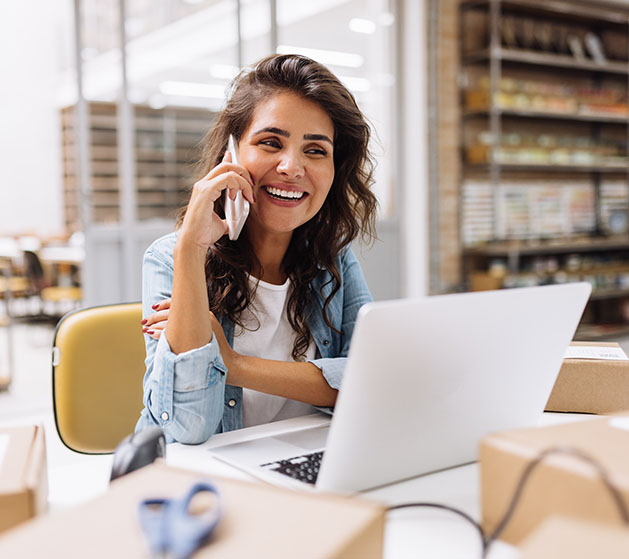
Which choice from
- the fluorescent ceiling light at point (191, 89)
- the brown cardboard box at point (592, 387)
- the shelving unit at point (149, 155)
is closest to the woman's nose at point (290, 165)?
the brown cardboard box at point (592, 387)

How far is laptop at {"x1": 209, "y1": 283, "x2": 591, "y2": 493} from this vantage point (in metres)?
0.74

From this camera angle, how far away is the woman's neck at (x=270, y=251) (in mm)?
1495

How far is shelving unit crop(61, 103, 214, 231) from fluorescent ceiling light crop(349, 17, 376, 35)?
1129 mm

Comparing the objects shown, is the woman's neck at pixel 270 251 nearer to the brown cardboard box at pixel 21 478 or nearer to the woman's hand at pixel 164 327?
the woman's hand at pixel 164 327

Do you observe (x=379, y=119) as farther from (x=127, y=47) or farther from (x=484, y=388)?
(x=484, y=388)

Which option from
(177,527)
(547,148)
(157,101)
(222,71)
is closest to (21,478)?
(177,527)

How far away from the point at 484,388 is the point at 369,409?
0.61 feet

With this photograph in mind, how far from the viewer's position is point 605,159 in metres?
5.52

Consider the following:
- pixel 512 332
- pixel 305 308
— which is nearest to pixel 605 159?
pixel 305 308

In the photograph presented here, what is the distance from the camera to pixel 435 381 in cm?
81

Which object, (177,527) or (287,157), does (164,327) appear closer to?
(287,157)

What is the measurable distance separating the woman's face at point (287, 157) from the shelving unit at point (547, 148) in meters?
3.54

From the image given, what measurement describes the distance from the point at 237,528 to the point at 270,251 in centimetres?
98

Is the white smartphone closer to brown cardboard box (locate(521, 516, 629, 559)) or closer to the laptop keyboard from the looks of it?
the laptop keyboard
